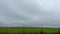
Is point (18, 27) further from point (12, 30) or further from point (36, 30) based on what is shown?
point (36, 30)

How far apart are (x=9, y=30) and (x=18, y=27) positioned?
0.73 m

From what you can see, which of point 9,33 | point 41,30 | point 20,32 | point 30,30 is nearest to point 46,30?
point 41,30

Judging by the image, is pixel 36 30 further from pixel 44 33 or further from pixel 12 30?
pixel 12 30

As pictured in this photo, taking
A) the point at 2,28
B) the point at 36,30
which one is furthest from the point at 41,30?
the point at 2,28

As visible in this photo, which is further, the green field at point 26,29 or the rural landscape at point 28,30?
the green field at point 26,29

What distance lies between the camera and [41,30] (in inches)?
426

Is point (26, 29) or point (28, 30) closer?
point (28, 30)

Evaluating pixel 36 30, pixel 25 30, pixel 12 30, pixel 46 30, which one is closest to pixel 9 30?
pixel 12 30

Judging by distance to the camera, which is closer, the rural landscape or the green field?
the rural landscape

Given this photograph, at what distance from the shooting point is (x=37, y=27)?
1106cm

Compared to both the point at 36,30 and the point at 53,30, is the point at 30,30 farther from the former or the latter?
the point at 53,30

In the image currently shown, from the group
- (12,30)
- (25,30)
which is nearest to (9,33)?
(12,30)

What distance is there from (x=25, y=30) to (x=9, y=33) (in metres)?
1.31

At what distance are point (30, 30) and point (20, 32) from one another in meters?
0.80
